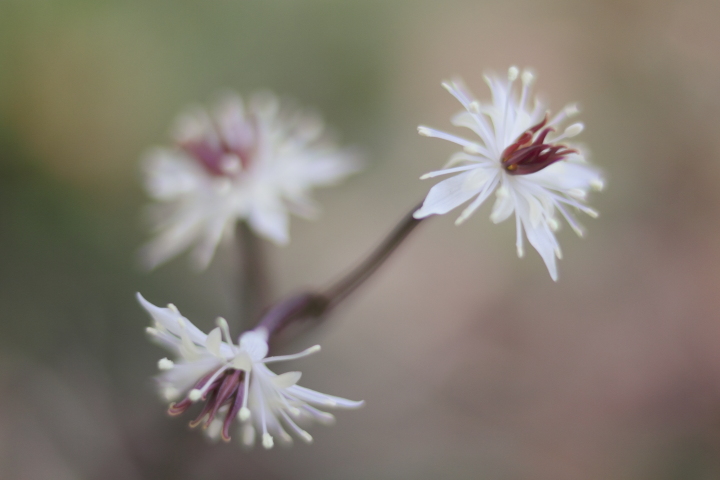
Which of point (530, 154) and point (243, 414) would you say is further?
point (530, 154)

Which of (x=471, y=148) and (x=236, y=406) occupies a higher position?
(x=471, y=148)

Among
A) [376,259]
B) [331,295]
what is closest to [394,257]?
[331,295]

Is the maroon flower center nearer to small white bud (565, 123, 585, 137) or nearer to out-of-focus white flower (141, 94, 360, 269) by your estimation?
out-of-focus white flower (141, 94, 360, 269)

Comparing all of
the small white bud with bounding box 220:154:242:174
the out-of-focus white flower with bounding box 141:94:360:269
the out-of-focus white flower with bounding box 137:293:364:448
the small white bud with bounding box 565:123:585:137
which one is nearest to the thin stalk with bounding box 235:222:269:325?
the out-of-focus white flower with bounding box 141:94:360:269

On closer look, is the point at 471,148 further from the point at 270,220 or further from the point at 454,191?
the point at 270,220

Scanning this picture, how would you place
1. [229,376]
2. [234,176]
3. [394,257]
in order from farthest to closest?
[394,257], [234,176], [229,376]
